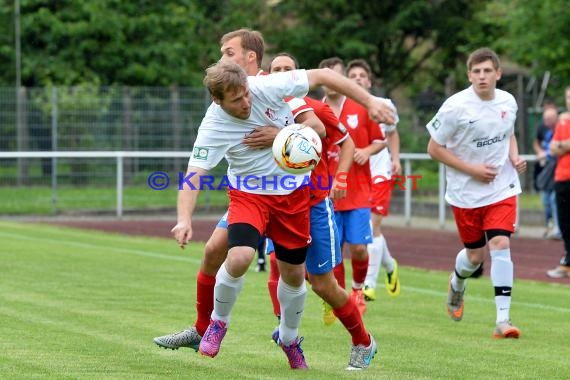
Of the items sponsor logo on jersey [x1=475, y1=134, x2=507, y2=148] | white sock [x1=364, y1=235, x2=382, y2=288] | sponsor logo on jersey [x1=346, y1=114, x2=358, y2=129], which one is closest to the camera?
sponsor logo on jersey [x1=475, y1=134, x2=507, y2=148]

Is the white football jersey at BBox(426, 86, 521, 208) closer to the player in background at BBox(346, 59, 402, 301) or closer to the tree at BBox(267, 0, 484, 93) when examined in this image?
the player in background at BBox(346, 59, 402, 301)

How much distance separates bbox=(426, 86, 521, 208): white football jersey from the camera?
982 centimetres

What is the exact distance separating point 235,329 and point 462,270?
6.53 feet

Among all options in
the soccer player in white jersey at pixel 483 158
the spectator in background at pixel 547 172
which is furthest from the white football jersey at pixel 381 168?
the spectator in background at pixel 547 172

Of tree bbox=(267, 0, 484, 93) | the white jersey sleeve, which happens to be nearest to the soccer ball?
the white jersey sleeve

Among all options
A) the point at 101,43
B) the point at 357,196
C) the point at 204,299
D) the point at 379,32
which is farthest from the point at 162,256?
the point at 379,32

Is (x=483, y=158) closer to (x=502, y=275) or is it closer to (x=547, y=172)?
(x=502, y=275)

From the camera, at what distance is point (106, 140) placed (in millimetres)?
26469

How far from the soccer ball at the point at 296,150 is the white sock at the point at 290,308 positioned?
877 mm

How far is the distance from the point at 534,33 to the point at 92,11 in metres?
11.4

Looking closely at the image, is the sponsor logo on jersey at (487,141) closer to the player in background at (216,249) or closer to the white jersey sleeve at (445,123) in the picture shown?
the white jersey sleeve at (445,123)

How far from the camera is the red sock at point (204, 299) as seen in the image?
8.01m

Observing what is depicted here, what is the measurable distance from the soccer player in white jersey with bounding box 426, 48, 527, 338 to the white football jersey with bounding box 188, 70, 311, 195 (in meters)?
2.60

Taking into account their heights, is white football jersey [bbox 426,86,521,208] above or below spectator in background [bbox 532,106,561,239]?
above
